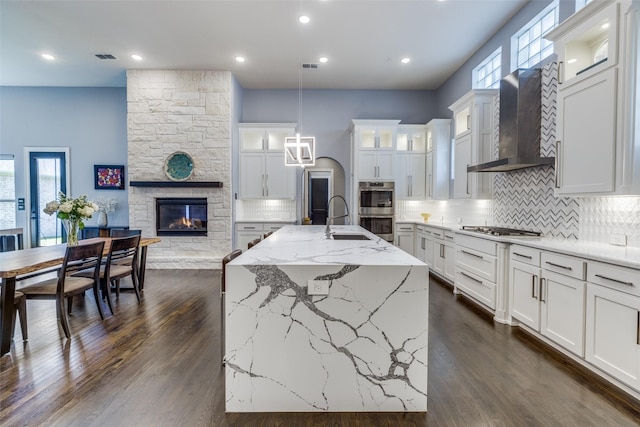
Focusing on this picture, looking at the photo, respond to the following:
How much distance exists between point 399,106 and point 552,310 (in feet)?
16.8

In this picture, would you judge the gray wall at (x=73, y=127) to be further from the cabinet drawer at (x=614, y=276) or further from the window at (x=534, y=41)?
the cabinet drawer at (x=614, y=276)

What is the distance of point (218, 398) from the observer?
200 cm

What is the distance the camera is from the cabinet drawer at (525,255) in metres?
2.79

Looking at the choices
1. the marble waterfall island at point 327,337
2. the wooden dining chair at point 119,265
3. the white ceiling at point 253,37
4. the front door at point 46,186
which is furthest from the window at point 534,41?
the front door at point 46,186

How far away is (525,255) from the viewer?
115 inches

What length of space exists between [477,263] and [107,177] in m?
7.07

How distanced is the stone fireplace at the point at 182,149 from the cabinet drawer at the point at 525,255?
458 cm

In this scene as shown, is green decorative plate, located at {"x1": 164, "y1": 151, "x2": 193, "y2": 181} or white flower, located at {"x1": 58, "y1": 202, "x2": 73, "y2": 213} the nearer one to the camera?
white flower, located at {"x1": 58, "y1": 202, "x2": 73, "y2": 213}

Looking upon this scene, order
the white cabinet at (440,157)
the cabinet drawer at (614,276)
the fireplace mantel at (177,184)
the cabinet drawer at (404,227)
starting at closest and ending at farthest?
1. the cabinet drawer at (614,276)
2. the fireplace mantel at (177,184)
3. the white cabinet at (440,157)
4. the cabinet drawer at (404,227)

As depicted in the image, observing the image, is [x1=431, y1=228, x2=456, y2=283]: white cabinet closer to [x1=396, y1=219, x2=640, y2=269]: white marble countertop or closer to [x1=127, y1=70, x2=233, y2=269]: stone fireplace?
[x1=396, y1=219, x2=640, y2=269]: white marble countertop

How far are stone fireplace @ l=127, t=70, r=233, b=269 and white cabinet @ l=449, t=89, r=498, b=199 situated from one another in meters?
4.00

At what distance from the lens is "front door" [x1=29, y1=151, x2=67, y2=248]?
6551 millimetres

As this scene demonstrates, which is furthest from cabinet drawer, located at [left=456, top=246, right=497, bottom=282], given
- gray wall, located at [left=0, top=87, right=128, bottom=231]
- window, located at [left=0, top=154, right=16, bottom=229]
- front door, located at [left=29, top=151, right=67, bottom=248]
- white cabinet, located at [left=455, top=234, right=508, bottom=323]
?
window, located at [left=0, top=154, right=16, bottom=229]

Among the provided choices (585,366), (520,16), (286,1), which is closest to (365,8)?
(286,1)
